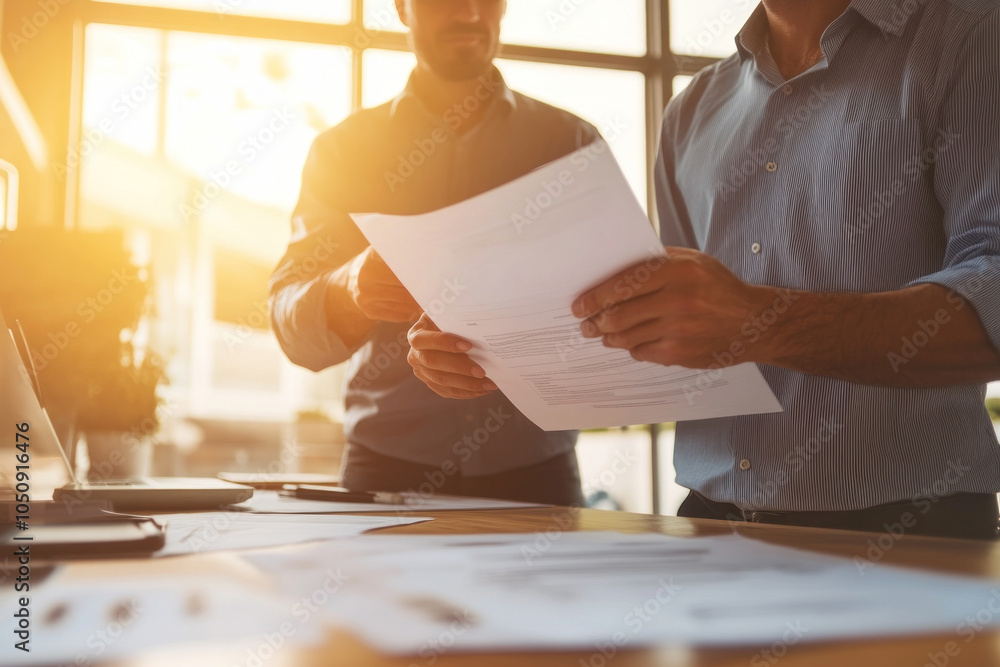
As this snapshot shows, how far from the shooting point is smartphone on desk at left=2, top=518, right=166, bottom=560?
64 centimetres

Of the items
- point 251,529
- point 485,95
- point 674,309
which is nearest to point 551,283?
point 674,309

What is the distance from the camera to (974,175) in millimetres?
1017

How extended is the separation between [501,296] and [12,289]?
0.98 metres

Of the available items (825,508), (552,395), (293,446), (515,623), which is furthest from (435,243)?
(293,446)

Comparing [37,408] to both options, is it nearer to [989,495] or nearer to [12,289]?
[12,289]

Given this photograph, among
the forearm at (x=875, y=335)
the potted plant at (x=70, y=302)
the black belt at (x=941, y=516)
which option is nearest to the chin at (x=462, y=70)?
the potted plant at (x=70, y=302)

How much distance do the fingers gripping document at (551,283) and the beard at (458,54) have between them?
110 centimetres

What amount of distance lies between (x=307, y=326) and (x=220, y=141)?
2.59 m

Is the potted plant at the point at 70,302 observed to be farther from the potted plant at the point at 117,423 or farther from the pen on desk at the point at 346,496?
the pen on desk at the point at 346,496

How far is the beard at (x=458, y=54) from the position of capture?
1861 mm

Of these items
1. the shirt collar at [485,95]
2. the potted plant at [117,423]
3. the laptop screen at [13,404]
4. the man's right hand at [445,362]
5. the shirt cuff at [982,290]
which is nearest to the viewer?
the laptop screen at [13,404]

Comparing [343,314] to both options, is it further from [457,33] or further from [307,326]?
[457,33]

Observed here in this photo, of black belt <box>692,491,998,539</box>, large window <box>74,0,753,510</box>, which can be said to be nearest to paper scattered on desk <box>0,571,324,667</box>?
black belt <box>692,491,998,539</box>

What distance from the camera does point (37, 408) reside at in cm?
97
